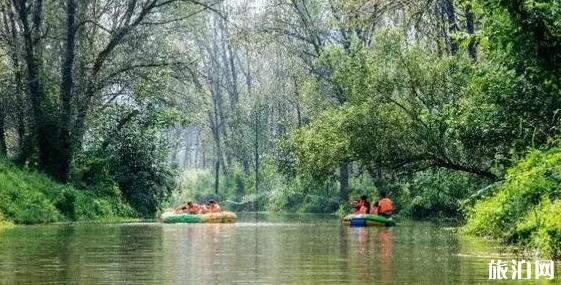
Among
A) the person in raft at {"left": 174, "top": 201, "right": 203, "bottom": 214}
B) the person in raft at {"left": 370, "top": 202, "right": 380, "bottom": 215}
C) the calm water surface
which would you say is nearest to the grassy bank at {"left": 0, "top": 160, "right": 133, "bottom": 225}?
the person in raft at {"left": 174, "top": 201, "right": 203, "bottom": 214}

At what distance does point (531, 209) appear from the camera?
19953mm

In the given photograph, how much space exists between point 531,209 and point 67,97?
2497 centimetres

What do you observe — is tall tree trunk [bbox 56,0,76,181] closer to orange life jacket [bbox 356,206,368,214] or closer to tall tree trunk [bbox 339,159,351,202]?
orange life jacket [bbox 356,206,368,214]

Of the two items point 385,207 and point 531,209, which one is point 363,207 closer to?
point 385,207

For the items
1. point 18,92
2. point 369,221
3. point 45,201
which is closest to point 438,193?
point 369,221

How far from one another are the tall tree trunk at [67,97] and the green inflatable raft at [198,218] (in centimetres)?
504

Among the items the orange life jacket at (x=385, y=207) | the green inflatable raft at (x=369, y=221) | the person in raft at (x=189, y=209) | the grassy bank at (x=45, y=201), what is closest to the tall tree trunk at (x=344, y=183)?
the grassy bank at (x=45, y=201)

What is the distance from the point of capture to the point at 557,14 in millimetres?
19266

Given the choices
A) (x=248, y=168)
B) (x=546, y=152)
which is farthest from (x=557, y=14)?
(x=248, y=168)

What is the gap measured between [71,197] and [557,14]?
2408 centimetres

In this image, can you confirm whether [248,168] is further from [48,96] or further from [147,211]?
[48,96]

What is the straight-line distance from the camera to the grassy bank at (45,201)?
3416cm

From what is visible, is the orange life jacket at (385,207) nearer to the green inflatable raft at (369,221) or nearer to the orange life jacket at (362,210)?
the green inflatable raft at (369,221)
